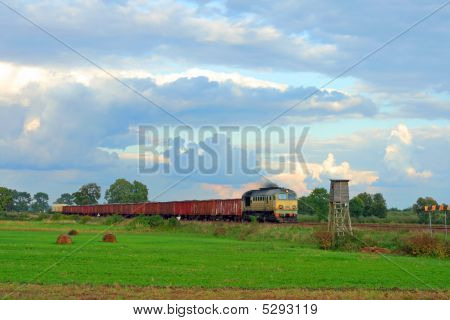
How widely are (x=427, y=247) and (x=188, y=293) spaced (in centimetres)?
1784

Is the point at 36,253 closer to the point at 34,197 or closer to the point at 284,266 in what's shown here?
the point at 284,266

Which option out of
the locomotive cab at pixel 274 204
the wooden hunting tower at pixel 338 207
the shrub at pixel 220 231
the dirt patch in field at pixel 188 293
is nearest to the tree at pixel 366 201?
the locomotive cab at pixel 274 204

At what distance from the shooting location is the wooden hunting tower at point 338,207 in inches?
1438

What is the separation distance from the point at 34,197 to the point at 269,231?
163 metres

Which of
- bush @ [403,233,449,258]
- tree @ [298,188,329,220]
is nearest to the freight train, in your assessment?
tree @ [298,188,329,220]

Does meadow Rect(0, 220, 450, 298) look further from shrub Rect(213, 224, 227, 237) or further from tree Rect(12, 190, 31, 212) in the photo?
tree Rect(12, 190, 31, 212)

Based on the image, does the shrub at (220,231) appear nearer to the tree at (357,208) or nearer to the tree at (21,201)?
the tree at (357,208)

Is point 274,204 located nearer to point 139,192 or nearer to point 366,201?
point 366,201

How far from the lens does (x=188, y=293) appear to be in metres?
18.4

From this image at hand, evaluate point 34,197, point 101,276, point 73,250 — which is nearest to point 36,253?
point 73,250

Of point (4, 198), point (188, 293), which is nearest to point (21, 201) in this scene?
point (4, 198)

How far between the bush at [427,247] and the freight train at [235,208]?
26.6 m

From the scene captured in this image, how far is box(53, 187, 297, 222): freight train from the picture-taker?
60138mm
